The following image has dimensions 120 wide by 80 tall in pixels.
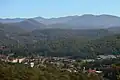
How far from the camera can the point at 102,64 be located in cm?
7538

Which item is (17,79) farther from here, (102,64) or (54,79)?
(102,64)

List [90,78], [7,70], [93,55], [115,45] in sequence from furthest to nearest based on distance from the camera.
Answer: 1. [115,45]
2. [93,55]
3. [90,78]
4. [7,70]

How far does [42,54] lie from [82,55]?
680 inches

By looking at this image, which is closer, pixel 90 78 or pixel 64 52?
pixel 90 78

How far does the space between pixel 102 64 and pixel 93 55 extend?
78.8ft

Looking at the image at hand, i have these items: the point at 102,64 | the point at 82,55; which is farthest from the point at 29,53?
the point at 102,64

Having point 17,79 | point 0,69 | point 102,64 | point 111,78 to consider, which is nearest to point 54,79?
point 17,79

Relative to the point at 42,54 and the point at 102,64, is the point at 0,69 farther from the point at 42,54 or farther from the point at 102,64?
the point at 42,54

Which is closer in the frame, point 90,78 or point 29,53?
point 90,78

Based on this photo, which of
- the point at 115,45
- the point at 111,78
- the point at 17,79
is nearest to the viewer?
the point at 17,79

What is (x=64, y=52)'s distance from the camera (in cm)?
11181

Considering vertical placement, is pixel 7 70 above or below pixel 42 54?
above

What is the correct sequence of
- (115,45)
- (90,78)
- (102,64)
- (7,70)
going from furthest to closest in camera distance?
1. (115,45)
2. (102,64)
3. (90,78)
4. (7,70)

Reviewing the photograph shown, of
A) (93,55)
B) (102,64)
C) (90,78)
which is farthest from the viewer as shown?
(93,55)
